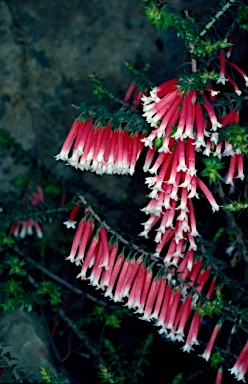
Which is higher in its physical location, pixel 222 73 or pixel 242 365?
pixel 222 73

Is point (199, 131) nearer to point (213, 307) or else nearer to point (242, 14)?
point (242, 14)

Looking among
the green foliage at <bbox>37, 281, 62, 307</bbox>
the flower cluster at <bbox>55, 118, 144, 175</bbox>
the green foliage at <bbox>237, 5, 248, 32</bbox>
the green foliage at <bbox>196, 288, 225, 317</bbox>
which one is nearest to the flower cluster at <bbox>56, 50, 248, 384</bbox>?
the flower cluster at <bbox>55, 118, 144, 175</bbox>

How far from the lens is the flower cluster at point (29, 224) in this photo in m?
4.99

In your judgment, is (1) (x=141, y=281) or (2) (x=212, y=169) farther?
(1) (x=141, y=281)

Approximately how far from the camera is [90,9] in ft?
18.1

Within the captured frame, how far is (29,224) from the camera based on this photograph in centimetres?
505

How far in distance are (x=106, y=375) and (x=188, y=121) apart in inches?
77.1

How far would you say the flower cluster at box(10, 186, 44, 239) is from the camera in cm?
499

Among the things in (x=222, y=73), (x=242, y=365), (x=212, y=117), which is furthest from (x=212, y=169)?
(x=242, y=365)

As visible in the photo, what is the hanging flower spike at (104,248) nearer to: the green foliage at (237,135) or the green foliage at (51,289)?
the green foliage at (237,135)

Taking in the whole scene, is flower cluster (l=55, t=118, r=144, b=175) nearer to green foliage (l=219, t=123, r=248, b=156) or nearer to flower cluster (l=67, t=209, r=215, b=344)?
flower cluster (l=67, t=209, r=215, b=344)

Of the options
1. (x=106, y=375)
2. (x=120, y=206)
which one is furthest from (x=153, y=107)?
(x=120, y=206)


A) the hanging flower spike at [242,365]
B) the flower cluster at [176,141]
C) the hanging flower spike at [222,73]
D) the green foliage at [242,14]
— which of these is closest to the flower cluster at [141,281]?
the hanging flower spike at [242,365]

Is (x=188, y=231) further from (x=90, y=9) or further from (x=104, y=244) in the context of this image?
(x=90, y=9)
